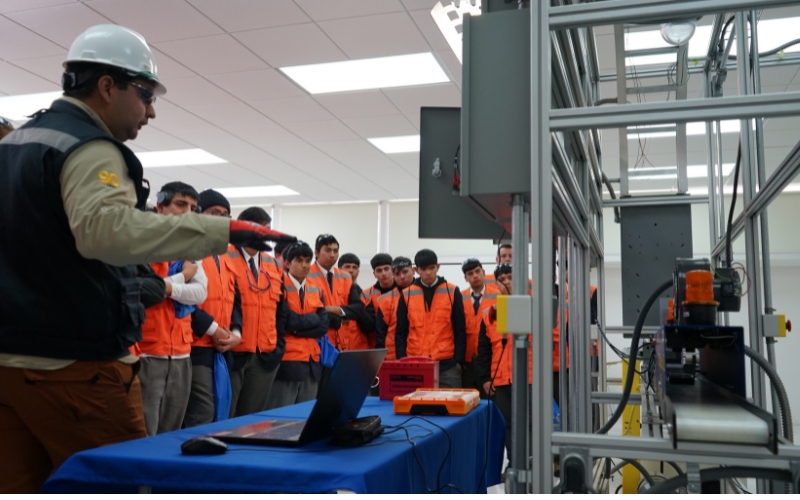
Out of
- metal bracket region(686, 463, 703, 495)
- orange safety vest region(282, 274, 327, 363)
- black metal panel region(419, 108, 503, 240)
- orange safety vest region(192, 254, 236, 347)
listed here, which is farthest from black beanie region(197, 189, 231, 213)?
metal bracket region(686, 463, 703, 495)

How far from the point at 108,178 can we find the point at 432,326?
3427mm

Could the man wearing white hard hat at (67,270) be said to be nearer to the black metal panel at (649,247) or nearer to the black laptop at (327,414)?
the black laptop at (327,414)

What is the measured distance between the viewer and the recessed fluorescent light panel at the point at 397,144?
237 inches

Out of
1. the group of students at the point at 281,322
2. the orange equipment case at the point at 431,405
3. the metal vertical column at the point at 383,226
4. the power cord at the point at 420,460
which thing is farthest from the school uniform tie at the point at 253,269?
the metal vertical column at the point at 383,226

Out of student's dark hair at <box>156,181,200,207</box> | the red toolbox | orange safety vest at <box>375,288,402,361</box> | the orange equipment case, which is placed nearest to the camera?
the orange equipment case

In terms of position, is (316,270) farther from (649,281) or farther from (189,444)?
(189,444)

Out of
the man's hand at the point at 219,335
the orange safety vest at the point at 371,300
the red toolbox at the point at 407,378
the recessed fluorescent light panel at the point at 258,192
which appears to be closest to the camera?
the red toolbox at the point at 407,378

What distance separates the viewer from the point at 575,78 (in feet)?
6.00

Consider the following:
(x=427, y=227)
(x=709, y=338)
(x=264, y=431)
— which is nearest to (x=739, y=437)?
(x=709, y=338)

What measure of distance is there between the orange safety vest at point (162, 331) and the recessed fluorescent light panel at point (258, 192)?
5754mm

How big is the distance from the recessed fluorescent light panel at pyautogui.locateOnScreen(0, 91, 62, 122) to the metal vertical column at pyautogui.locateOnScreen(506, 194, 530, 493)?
16.1 feet

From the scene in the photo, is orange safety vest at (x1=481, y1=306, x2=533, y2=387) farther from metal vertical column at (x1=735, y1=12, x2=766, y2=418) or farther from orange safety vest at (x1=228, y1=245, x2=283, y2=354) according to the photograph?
metal vertical column at (x1=735, y1=12, x2=766, y2=418)

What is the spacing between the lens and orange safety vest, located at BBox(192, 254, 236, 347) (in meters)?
2.98

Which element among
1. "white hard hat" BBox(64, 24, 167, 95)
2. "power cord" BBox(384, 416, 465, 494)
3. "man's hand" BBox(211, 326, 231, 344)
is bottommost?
"power cord" BBox(384, 416, 465, 494)
